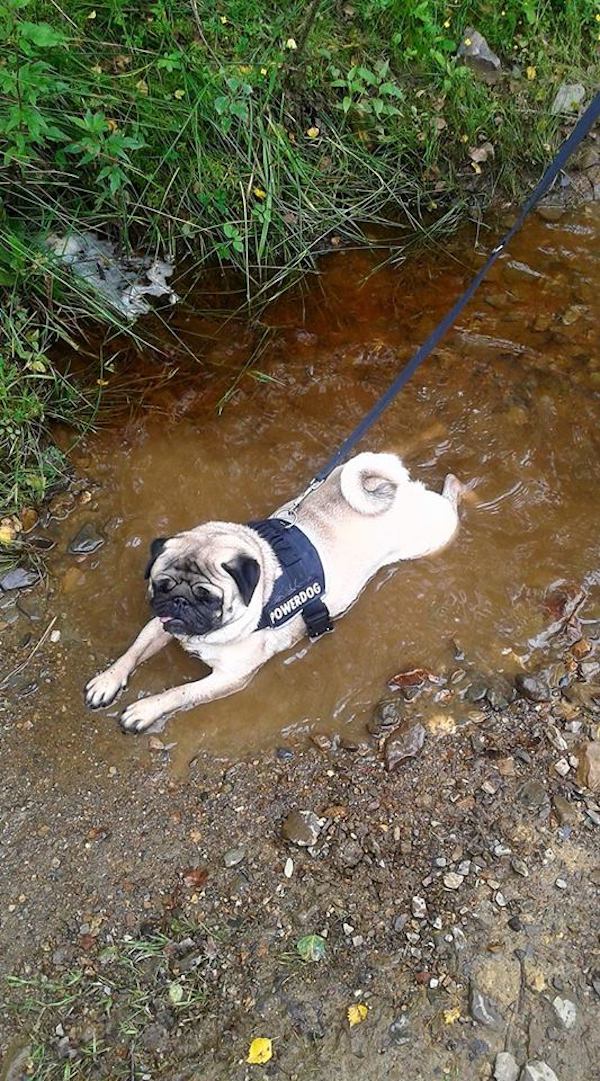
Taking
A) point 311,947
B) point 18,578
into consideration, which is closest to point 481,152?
point 18,578

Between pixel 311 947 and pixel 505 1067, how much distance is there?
0.89 metres

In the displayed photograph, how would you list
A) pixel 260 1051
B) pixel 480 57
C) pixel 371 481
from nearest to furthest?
pixel 260 1051, pixel 371 481, pixel 480 57

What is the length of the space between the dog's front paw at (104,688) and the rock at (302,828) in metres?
1.22

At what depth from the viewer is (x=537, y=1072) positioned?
2762 mm

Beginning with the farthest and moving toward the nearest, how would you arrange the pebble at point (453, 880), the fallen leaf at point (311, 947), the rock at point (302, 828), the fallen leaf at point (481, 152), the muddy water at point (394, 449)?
the fallen leaf at point (481, 152)
the muddy water at point (394, 449)
the rock at point (302, 828)
the pebble at point (453, 880)
the fallen leaf at point (311, 947)

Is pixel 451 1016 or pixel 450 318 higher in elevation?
pixel 450 318

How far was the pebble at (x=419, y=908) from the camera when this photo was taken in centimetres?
322

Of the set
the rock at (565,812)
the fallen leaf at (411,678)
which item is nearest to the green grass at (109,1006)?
the fallen leaf at (411,678)

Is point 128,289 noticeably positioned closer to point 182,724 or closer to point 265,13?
point 265,13

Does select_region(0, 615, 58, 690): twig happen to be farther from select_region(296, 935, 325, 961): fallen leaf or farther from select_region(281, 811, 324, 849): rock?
select_region(296, 935, 325, 961): fallen leaf

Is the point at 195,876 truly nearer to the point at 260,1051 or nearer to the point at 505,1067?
the point at 260,1051

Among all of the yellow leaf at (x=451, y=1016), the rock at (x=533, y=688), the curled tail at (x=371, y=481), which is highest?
the curled tail at (x=371, y=481)

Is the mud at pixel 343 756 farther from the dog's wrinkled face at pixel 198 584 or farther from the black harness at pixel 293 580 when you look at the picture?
the dog's wrinkled face at pixel 198 584

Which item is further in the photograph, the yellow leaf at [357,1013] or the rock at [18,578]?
the rock at [18,578]
